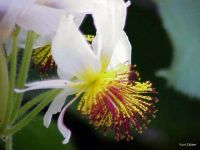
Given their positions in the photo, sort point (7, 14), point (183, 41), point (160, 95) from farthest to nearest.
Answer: point (160, 95)
point (183, 41)
point (7, 14)

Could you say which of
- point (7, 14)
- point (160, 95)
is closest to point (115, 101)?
point (7, 14)

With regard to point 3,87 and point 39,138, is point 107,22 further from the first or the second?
point 39,138

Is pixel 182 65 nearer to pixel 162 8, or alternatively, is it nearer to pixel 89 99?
pixel 162 8

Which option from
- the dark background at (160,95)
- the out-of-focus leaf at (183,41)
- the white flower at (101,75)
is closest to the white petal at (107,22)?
the white flower at (101,75)

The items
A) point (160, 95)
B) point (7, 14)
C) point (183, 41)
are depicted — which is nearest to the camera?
point (7, 14)

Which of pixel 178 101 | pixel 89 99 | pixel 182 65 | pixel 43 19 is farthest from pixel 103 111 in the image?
pixel 178 101

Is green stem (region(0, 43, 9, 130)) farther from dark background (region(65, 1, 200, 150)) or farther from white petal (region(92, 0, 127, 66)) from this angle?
dark background (region(65, 1, 200, 150))

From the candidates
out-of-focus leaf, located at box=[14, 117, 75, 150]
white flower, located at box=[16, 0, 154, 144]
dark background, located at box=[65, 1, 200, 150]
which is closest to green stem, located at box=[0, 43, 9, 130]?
white flower, located at box=[16, 0, 154, 144]
